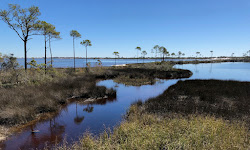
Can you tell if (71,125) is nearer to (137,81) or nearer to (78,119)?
(78,119)

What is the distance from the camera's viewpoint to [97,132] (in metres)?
6.59

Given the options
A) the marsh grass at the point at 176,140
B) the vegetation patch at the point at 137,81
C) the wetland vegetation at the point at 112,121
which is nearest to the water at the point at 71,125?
the wetland vegetation at the point at 112,121

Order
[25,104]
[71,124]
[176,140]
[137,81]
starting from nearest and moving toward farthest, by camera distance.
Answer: [176,140] → [71,124] → [25,104] → [137,81]

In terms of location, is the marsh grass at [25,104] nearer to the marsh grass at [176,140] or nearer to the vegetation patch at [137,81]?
the marsh grass at [176,140]

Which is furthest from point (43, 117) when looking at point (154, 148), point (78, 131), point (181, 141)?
point (181, 141)

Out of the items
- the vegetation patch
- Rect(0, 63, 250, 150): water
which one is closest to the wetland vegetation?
Rect(0, 63, 250, 150): water

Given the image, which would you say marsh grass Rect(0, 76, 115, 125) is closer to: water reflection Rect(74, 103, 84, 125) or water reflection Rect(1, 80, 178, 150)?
water reflection Rect(1, 80, 178, 150)

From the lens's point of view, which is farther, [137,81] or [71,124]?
[137,81]

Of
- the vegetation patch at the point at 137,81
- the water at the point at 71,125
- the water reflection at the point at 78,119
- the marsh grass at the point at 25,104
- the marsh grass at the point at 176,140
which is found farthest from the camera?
the vegetation patch at the point at 137,81

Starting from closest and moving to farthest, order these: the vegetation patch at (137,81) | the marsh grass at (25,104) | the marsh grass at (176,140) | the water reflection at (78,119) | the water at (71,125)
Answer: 1. the marsh grass at (176,140)
2. the water at (71,125)
3. the marsh grass at (25,104)
4. the water reflection at (78,119)
5. the vegetation patch at (137,81)

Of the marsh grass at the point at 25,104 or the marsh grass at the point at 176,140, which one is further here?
the marsh grass at the point at 25,104

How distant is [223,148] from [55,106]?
32.0 ft

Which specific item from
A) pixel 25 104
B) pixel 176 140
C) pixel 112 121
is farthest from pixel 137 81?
pixel 176 140

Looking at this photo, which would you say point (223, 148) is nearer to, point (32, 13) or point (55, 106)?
point (55, 106)
